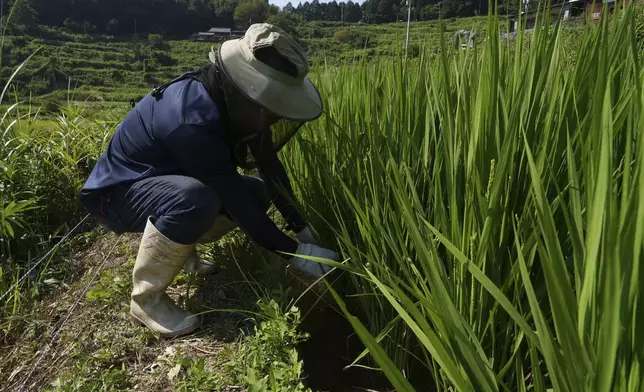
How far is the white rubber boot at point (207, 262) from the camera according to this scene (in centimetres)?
189

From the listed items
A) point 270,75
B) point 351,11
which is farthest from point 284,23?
point 351,11

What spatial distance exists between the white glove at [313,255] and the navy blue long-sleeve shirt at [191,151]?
1.9 inches

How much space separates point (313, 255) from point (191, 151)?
51 centimetres

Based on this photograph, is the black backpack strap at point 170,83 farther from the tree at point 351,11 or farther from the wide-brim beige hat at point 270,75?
the tree at point 351,11

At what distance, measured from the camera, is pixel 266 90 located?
1354mm

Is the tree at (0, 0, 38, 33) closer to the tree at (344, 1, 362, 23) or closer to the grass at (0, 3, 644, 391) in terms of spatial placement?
the grass at (0, 3, 644, 391)

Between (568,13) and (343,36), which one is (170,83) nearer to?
(343,36)

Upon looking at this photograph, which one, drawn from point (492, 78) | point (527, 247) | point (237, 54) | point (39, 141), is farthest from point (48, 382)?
point (39, 141)

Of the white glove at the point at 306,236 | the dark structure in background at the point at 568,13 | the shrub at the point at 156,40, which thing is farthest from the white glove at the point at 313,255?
the shrub at the point at 156,40

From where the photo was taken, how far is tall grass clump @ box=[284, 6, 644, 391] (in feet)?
1.89

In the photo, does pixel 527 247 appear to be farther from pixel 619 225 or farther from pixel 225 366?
pixel 225 366

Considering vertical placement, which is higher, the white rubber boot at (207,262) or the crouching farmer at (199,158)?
the crouching farmer at (199,158)

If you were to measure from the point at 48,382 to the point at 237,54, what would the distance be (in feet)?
3.81

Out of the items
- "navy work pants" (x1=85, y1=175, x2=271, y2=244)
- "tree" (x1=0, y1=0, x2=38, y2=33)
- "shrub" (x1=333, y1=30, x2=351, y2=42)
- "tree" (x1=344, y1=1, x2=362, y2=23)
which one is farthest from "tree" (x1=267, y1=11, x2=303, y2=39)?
"tree" (x1=344, y1=1, x2=362, y2=23)
